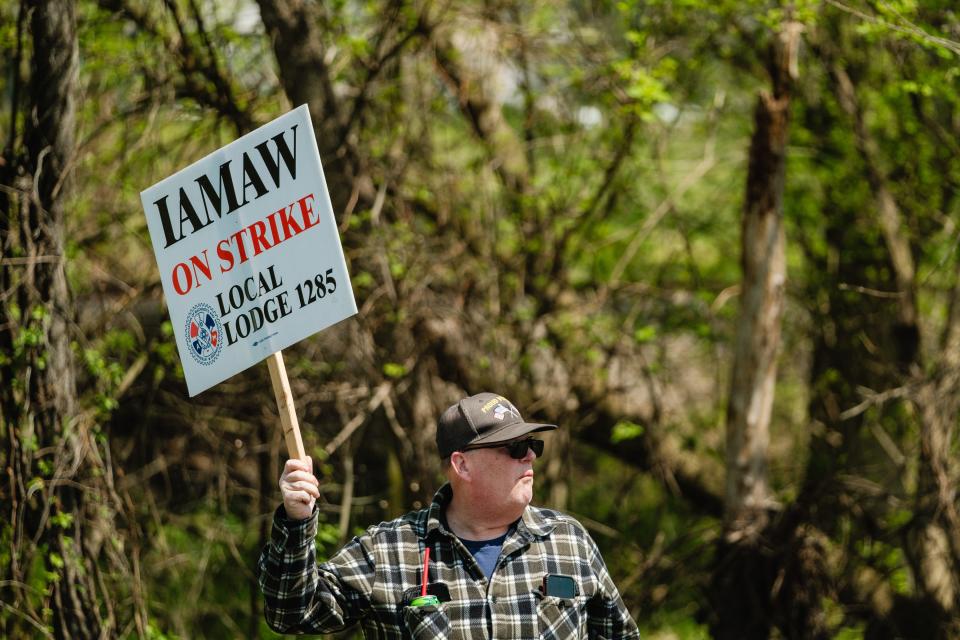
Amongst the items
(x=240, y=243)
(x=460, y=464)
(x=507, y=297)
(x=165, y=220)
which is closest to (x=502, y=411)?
(x=460, y=464)

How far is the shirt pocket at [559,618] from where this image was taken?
125 inches

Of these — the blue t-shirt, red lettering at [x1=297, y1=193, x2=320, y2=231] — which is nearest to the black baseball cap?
the blue t-shirt

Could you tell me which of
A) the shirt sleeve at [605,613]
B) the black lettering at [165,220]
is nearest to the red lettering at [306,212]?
the black lettering at [165,220]

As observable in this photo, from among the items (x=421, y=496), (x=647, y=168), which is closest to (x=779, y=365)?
(x=647, y=168)

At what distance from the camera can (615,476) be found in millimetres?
10258

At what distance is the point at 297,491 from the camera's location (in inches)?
118

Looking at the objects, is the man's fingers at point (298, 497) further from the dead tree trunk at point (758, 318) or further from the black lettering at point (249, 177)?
the dead tree trunk at point (758, 318)

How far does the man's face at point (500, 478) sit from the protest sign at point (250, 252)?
56 cm

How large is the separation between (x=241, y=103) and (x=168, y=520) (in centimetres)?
243

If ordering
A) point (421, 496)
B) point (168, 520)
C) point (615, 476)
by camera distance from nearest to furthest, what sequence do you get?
point (421, 496), point (168, 520), point (615, 476)

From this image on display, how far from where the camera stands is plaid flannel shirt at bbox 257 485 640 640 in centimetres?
305

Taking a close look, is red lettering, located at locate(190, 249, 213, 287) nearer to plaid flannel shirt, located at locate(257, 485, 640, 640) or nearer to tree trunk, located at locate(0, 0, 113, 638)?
plaid flannel shirt, located at locate(257, 485, 640, 640)

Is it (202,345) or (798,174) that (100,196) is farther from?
(798,174)

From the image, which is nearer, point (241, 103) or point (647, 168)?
point (241, 103)
